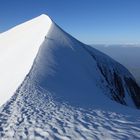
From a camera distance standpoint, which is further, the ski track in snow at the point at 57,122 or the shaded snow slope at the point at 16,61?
the shaded snow slope at the point at 16,61

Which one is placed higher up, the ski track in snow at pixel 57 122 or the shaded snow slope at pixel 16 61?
the shaded snow slope at pixel 16 61

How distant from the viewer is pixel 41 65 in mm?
28312

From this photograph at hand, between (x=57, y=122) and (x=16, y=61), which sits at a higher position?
(x=16, y=61)

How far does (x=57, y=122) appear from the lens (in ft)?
41.8

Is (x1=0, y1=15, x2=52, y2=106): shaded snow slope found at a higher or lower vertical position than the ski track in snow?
higher

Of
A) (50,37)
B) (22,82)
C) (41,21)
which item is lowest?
(22,82)

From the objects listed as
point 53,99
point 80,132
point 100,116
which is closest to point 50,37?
point 53,99

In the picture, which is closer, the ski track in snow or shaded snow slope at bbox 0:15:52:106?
the ski track in snow

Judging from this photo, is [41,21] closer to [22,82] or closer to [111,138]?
[22,82]

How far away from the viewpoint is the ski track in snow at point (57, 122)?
10.9 m

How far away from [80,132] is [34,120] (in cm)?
258

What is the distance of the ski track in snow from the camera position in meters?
10.9

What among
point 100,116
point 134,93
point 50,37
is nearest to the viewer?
point 100,116

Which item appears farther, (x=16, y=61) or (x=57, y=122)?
(x=16, y=61)
